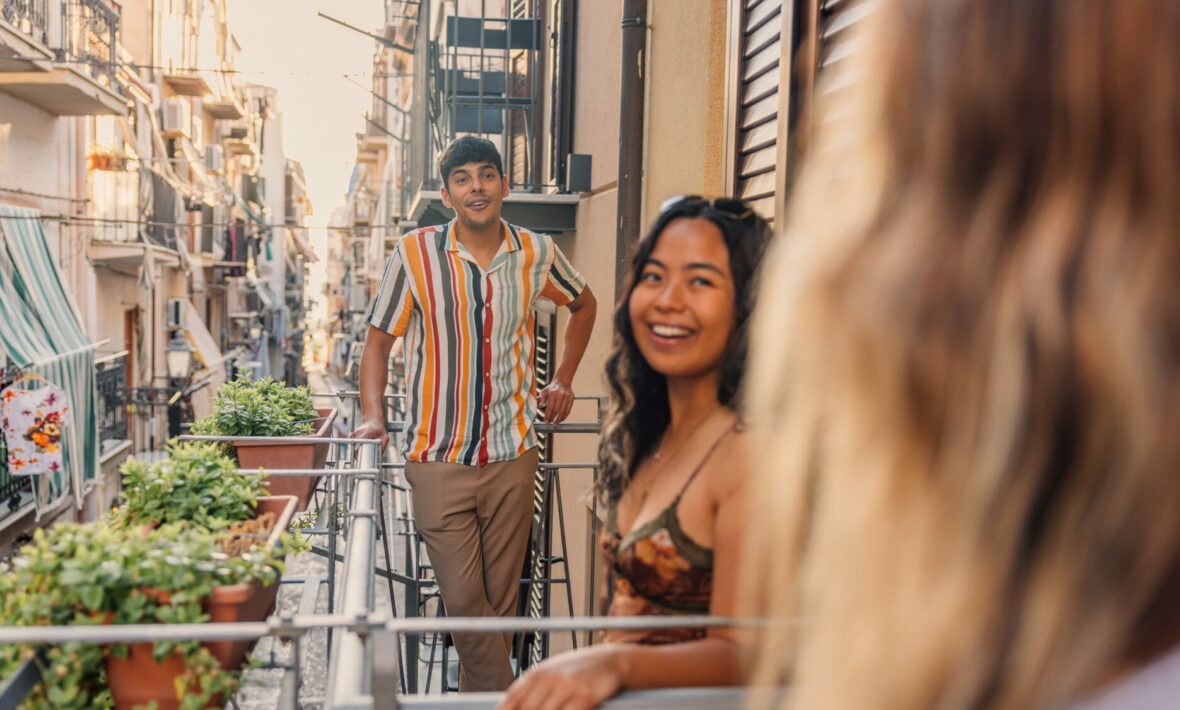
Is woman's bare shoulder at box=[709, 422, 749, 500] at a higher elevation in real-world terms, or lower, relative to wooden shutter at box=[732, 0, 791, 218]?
lower

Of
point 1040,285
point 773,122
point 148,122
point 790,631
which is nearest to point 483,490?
point 773,122

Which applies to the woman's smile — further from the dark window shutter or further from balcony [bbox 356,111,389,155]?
balcony [bbox 356,111,389,155]

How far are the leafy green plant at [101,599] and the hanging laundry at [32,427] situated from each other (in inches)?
431

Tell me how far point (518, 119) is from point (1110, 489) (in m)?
10.9

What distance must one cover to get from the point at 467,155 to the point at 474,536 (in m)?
1.41

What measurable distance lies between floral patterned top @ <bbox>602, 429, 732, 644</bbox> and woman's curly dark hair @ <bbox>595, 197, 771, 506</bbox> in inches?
8.8

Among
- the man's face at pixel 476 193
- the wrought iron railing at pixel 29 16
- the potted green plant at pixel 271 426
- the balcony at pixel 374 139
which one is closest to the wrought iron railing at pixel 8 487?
the wrought iron railing at pixel 29 16

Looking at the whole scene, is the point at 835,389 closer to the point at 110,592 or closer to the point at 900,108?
the point at 900,108

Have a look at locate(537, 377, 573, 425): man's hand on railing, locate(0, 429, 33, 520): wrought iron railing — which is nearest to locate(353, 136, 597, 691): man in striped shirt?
locate(537, 377, 573, 425): man's hand on railing

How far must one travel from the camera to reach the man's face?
12.8ft

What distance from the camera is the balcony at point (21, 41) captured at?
12.7 metres

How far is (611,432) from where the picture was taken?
2.13 meters

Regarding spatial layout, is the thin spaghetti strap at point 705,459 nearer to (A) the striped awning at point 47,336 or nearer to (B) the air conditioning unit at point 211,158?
(A) the striped awning at point 47,336

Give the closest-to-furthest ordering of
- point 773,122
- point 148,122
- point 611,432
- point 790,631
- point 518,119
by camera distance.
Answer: point 790,631 → point 611,432 → point 773,122 → point 518,119 → point 148,122
